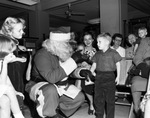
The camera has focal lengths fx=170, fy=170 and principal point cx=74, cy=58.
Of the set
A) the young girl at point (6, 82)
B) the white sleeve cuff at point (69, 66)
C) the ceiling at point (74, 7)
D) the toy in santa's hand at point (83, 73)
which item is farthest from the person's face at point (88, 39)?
the ceiling at point (74, 7)

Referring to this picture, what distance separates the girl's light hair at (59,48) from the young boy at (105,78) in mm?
544

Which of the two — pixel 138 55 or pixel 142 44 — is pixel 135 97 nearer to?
pixel 138 55

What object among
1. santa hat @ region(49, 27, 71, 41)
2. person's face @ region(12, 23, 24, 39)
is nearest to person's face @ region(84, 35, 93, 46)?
santa hat @ region(49, 27, 71, 41)

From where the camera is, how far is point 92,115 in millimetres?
2623

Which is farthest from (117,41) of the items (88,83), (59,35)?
(59,35)

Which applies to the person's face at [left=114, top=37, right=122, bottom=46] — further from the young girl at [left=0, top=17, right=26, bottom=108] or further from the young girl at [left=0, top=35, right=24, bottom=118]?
the young girl at [left=0, top=35, right=24, bottom=118]

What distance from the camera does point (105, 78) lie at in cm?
222

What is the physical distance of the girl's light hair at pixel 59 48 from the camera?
1929mm

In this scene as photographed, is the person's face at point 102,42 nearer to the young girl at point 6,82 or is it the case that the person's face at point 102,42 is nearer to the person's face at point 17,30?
the person's face at point 17,30

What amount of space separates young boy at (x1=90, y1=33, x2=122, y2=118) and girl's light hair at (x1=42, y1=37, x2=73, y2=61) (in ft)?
1.79

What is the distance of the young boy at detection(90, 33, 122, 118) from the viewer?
Result: 2230 mm

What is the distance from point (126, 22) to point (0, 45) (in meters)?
4.93

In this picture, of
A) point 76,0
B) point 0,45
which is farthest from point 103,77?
point 76,0

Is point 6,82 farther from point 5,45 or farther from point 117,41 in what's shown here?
point 117,41
